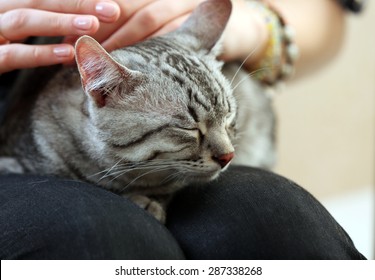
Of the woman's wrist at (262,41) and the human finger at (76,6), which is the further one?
the woman's wrist at (262,41)

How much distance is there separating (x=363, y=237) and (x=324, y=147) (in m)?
0.38

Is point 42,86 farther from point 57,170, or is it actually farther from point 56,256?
point 56,256

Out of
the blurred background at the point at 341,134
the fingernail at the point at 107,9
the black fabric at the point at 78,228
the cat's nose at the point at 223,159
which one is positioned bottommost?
the blurred background at the point at 341,134

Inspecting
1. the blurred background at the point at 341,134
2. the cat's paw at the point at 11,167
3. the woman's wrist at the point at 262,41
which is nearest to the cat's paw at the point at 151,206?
the cat's paw at the point at 11,167

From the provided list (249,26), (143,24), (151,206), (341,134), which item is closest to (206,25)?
(143,24)

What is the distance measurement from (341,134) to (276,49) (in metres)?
0.88

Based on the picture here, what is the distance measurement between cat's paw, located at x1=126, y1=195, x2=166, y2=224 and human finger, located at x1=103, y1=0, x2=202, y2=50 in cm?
29

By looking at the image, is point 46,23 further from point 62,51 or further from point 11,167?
point 11,167

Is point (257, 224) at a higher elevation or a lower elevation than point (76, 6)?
lower

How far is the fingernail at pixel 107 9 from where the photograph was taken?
2.95 feet

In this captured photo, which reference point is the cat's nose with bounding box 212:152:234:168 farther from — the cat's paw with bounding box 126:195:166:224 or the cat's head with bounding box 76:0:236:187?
the cat's paw with bounding box 126:195:166:224

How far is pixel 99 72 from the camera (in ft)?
2.64

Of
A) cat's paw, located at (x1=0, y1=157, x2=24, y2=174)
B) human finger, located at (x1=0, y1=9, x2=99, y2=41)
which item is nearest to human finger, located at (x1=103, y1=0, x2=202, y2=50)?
human finger, located at (x1=0, y1=9, x2=99, y2=41)

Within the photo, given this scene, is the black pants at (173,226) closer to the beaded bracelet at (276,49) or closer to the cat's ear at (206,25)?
the cat's ear at (206,25)
